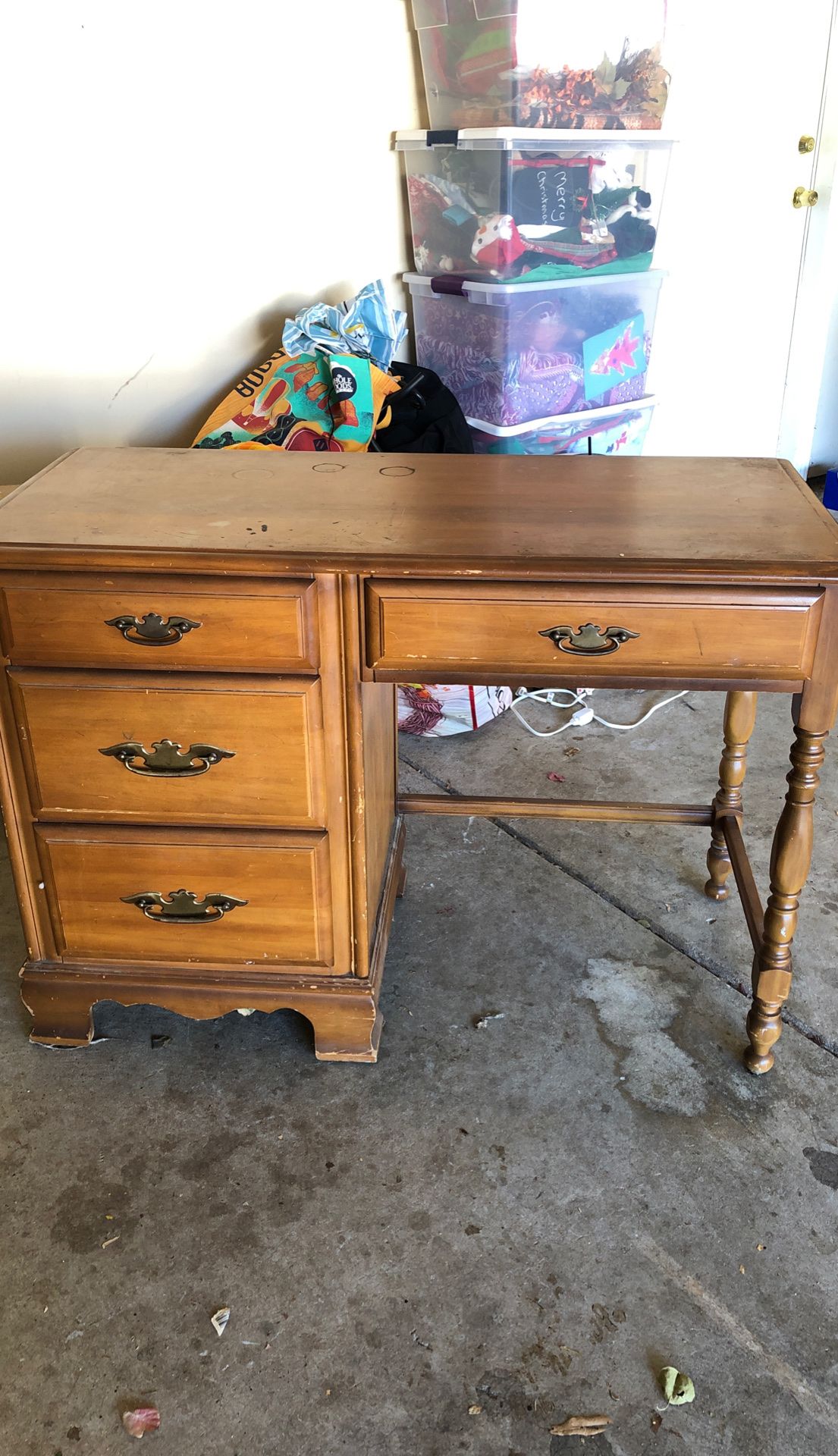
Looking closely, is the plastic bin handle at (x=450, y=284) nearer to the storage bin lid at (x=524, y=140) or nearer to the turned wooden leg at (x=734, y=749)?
the storage bin lid at (x=524, y=140)

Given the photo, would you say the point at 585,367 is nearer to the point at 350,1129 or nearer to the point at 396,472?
the point at 396,472

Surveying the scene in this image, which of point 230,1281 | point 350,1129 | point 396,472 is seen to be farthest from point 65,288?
point 230,1281

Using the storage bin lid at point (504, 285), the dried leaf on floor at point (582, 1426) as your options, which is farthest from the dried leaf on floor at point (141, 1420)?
the storage bin lid at point (504, 285)

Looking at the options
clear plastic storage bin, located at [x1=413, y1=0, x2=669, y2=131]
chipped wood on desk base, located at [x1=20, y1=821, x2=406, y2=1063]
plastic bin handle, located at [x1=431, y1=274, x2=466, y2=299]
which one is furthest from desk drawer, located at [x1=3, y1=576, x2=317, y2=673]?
clear plastic storage bin, located at [x1=413, y1=0, x2=669, y2=131]

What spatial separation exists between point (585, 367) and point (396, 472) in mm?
1276

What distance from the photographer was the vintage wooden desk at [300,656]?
1436 millimetres

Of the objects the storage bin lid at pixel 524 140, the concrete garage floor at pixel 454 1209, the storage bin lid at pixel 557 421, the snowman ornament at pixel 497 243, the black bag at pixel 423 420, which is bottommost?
the concrete garage floor at pixel 454 1209

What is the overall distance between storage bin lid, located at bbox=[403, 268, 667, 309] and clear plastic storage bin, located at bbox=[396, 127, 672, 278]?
0.03 meters

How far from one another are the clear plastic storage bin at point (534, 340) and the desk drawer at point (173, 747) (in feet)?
4.91

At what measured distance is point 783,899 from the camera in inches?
64.4

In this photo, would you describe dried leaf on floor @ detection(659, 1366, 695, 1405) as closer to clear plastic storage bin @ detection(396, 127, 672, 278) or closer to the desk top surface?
the desk top surface

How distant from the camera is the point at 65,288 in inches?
91.0

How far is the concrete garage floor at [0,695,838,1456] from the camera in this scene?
49.9 inches

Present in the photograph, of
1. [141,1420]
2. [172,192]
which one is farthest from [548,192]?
[141,1420]
